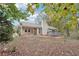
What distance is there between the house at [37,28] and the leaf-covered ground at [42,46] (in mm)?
50

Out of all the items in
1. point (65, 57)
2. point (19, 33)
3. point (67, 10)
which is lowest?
point (65, 57)

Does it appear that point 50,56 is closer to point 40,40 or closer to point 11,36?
point 40,40

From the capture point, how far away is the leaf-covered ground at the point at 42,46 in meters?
1.46

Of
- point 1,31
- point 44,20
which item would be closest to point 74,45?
point 44,20

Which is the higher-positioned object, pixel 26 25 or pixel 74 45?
pixel 26 25

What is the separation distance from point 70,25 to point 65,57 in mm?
322

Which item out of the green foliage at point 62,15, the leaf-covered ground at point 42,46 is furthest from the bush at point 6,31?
the green foliage at point 62,15

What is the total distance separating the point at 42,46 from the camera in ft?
4.85

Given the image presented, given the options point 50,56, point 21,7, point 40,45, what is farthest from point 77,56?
point 21,7

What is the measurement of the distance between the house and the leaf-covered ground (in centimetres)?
5

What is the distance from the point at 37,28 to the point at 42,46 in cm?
19

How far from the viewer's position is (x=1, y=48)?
1.49m

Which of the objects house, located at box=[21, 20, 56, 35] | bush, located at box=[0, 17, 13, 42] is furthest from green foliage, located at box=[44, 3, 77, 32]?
bush, located at box=[0, 17, 13, 42]

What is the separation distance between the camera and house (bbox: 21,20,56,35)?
1473mm
